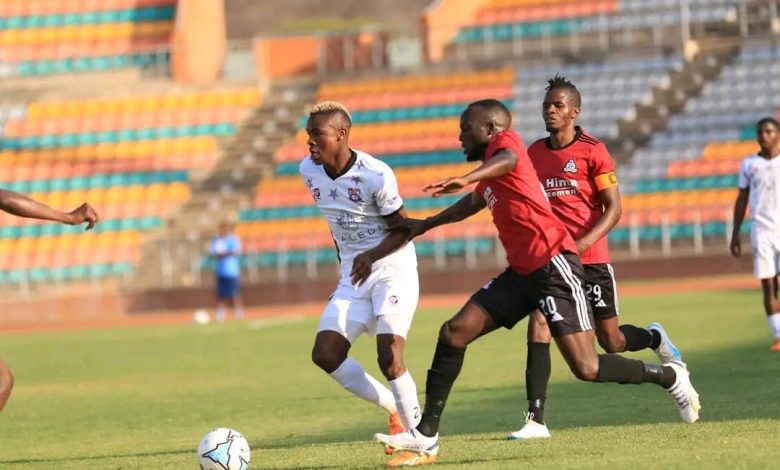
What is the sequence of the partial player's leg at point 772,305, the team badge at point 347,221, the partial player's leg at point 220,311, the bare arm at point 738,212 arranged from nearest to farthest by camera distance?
1. the team badge at point 347,221
2. the bare arm at point 738,212
3. the partial player's leg at point 772,305
4. the partial player's leg at point 220,311

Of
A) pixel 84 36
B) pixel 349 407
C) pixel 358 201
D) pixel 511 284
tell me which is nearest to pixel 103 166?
pixel 84 36

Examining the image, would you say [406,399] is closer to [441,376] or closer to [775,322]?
[441,376]

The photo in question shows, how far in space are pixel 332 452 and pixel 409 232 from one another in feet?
5.03

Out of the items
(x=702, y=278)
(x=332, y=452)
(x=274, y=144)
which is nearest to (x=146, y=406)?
(x=332, y=452)

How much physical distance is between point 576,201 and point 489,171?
206 cm

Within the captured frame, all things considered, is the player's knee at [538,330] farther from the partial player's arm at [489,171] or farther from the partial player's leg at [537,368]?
the partial player's arm at [489,171]

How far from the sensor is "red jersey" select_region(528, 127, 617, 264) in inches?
402

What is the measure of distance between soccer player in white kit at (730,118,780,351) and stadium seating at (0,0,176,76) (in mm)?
28502

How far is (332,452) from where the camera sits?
31.5 ft

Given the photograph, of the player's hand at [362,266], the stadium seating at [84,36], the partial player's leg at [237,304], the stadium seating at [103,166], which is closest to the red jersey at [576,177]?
the player's hand at [362,266]

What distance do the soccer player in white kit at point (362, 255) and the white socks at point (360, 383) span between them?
0.02 m

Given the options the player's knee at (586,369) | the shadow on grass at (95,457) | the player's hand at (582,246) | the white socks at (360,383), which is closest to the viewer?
the player's knee at (586,369)

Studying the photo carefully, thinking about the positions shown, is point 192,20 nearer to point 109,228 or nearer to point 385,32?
point 385,32

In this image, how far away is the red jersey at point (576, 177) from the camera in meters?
10.2
